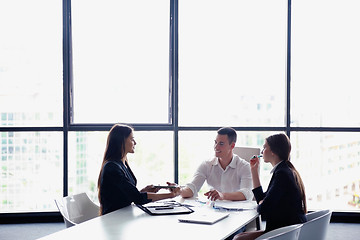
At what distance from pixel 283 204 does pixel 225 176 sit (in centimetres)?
102

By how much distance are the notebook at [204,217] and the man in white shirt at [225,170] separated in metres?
0.83

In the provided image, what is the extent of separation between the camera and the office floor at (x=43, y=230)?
5246 mm

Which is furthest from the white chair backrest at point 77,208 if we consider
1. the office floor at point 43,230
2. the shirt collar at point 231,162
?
the office floor at point 43,230

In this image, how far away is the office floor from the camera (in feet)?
17.2

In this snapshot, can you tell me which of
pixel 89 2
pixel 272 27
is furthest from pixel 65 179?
pixel 272 27

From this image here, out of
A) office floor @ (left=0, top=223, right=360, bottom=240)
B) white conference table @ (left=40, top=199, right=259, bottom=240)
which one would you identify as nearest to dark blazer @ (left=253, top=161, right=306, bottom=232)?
white conference table @ (left=40, top=199, right=259, bottom=240)

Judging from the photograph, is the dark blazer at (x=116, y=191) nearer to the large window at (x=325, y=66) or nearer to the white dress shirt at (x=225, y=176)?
the white dress shirt at (x=225, y=176)

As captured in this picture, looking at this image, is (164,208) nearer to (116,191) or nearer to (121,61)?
(116,191)

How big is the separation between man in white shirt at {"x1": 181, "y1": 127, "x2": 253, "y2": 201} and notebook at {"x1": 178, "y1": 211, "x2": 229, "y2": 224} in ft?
2.71

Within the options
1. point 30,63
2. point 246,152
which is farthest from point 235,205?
point 30,63

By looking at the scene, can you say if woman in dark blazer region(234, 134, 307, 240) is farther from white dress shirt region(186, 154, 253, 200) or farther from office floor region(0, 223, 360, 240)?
office floor region(0, 223, 360, 240)

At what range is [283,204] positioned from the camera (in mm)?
3230

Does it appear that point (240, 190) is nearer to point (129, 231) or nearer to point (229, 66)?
point (129, 231)

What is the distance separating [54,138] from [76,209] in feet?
8.22
